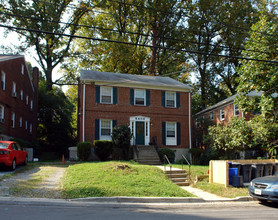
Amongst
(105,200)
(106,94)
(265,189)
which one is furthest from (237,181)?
(106,94)

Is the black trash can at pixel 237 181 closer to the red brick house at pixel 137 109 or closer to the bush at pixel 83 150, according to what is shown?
the bush at pixel 83 150

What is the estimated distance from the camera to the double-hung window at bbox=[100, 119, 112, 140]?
22.4 metres

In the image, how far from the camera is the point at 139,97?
23.8 m

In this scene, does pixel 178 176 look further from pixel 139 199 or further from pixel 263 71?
pixel 263 71

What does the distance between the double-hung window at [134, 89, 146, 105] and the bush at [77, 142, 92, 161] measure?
5852 mm

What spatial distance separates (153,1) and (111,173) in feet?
88.2

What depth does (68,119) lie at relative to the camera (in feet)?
102

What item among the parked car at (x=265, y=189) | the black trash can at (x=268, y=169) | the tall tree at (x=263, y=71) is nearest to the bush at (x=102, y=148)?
the tall tree at (x=263, y=71)

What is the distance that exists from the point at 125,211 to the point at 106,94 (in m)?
15.9

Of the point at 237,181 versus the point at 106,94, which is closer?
the point at 237,181

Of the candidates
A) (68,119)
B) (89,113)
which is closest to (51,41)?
(68,119)

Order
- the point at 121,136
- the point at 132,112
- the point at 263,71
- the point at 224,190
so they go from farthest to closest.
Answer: the point at 132,112 → the point at 121,136 → the point at 263,71 → the point at 224,190

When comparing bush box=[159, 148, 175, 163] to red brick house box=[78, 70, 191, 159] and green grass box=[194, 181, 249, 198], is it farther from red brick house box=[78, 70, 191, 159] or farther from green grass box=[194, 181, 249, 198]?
green grass box=[194, 181, 249, 198]

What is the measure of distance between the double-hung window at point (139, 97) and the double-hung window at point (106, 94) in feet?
7.14
